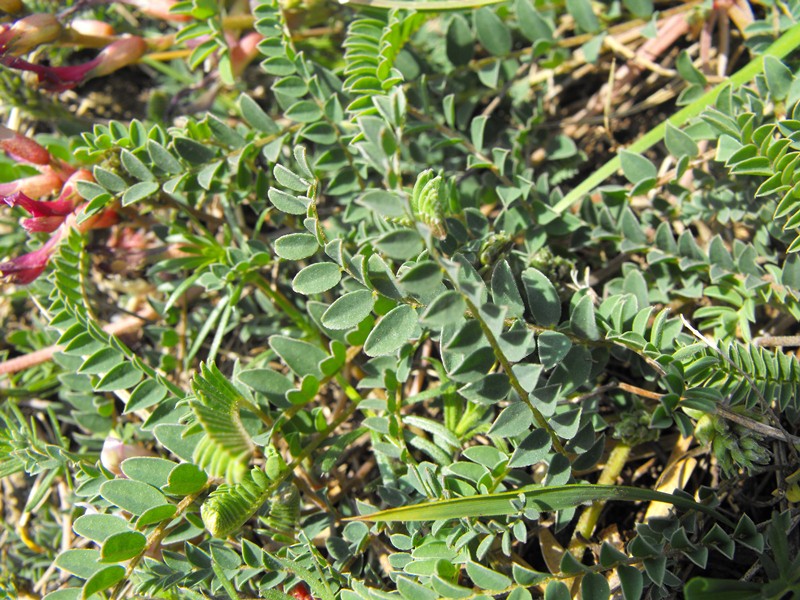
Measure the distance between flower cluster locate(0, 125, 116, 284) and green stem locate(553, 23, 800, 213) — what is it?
152cm

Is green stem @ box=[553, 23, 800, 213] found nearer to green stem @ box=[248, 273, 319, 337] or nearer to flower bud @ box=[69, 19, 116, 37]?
green stem @ box=[248, 273, 319, 337]

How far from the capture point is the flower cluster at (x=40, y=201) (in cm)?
211

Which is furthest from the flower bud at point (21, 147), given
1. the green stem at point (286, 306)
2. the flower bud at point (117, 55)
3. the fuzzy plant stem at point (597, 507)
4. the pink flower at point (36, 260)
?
the fuzzy plant stem at point (597, 507)

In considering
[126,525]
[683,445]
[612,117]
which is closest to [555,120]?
[612,117]

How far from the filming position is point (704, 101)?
6.84 ft

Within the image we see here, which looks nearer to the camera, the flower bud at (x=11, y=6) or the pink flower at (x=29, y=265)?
the pink flower at (x=29, y=265)

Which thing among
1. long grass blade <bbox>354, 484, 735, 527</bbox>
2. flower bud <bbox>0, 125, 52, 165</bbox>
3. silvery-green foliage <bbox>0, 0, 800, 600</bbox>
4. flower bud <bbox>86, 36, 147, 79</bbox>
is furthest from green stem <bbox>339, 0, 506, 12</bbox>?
long grass blade <bbox>354, 484, 735, 527</bbox>

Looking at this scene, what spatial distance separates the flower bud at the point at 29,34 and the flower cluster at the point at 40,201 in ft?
0.84

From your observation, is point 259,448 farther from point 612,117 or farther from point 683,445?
point 612,117

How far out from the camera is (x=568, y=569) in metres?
1.55

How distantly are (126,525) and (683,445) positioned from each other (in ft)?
4.96

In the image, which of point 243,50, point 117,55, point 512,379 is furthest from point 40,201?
point 512,379

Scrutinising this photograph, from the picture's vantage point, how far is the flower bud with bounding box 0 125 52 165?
2.14m

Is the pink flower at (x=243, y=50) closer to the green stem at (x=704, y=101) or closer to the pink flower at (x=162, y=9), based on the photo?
the pink flower at (x=162, y=9)
